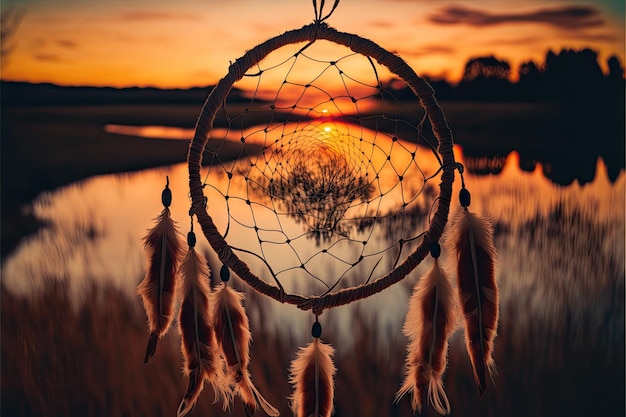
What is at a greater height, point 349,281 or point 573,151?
point 573,151

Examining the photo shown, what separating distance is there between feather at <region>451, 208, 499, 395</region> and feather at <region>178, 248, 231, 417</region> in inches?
18.4

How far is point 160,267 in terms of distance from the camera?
146cm

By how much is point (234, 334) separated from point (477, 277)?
1.51 ft

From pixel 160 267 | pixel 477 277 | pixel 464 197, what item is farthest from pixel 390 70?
pixel 160 267

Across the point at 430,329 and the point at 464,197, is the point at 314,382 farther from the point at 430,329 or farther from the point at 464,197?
the point at 464,197

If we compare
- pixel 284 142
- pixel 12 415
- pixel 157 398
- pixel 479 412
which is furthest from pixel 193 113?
pixel 479 412

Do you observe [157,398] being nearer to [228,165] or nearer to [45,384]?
[45,384]

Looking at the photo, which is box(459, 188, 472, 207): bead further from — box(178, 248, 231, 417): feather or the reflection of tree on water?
box(178, 248, 231, 417): feather

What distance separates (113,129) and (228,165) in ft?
1.31

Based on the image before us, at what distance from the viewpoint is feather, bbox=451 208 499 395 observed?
1.40 m

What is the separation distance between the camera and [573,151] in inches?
80.9

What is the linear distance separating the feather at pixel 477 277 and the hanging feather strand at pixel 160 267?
Result: 0.52m

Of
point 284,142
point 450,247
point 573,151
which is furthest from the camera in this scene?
point 573,151

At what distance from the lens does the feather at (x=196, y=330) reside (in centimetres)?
145
